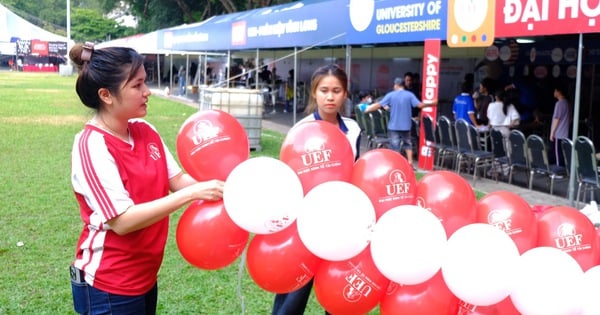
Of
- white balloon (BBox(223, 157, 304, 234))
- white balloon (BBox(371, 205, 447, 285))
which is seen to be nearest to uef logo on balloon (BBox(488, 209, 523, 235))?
white balloon (BBox(371, 205, 447, 285))

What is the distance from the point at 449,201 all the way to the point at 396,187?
190 mm

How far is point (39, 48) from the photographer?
54875mm

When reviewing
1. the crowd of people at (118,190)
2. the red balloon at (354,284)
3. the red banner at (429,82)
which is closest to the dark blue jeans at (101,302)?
the crowd of people at (118,190)

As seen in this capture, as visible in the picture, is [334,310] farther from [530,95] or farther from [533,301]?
[530,95]

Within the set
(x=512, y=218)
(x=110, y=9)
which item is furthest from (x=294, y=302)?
(x=110, y=9)

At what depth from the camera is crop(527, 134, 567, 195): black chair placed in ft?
23.5

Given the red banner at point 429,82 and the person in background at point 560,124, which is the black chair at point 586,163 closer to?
the person in background at point 560,124

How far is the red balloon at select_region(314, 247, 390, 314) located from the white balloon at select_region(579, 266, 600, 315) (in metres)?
0.62

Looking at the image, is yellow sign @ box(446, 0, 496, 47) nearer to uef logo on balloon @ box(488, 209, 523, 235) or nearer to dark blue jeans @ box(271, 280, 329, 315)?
dark blue jeans @ box(271, 280, 329, 315)

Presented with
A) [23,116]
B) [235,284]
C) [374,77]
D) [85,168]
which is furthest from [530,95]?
[23,116]

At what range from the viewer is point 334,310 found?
2139 millimetres

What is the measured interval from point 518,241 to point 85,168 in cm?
147

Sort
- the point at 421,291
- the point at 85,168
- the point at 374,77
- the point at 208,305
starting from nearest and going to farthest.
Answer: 1. the point at 85,168
2. the point at 421,291
3. the point at 208,305
4. the point at 374,77

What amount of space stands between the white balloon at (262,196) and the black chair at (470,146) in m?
6.51
